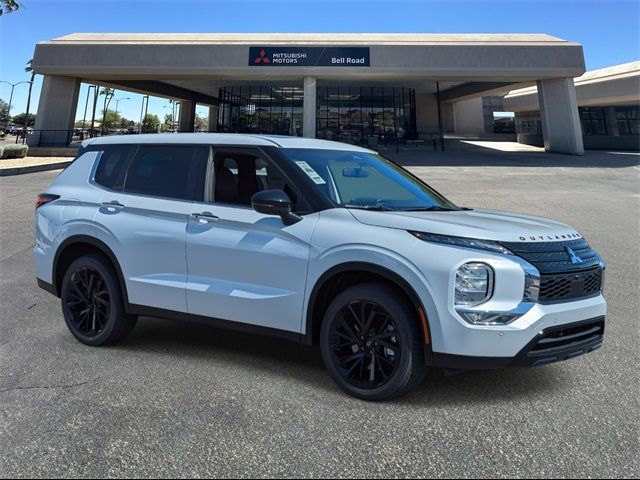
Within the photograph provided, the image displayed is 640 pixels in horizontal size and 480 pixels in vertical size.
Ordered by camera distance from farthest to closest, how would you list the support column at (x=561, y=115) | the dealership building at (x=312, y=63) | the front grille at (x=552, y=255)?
1. the support column at (x=561, y=115)
2. the dealership building at (x=312, y=63)
3. the front grille at (x=552, y=255)

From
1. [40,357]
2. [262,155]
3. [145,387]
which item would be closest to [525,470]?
[145,387]

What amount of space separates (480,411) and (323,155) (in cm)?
233

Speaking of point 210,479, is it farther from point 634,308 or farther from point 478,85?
point 478,85

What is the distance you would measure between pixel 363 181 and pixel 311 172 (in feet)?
2.36

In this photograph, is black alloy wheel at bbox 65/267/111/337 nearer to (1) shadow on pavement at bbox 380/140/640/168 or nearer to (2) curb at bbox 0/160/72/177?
(2) curb at bbox 0/160/72/177

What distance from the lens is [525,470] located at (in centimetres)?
248

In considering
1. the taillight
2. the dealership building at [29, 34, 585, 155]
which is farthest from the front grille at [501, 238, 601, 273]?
the dealership building at [29, 34, 585, 155]

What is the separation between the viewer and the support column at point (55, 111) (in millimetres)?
30688

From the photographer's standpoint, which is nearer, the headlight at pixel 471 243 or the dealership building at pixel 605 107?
the headlight at pixel 471 243

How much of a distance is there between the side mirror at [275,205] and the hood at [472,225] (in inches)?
17.9

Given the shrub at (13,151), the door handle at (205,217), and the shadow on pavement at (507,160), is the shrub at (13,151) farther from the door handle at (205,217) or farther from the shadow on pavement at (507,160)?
the door handle at (205,217)

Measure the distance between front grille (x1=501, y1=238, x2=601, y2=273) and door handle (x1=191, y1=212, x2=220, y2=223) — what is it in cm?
214

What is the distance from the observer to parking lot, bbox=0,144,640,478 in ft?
8.36

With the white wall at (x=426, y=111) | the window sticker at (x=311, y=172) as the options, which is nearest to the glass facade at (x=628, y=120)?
the white wall at (x=426, y=111)
